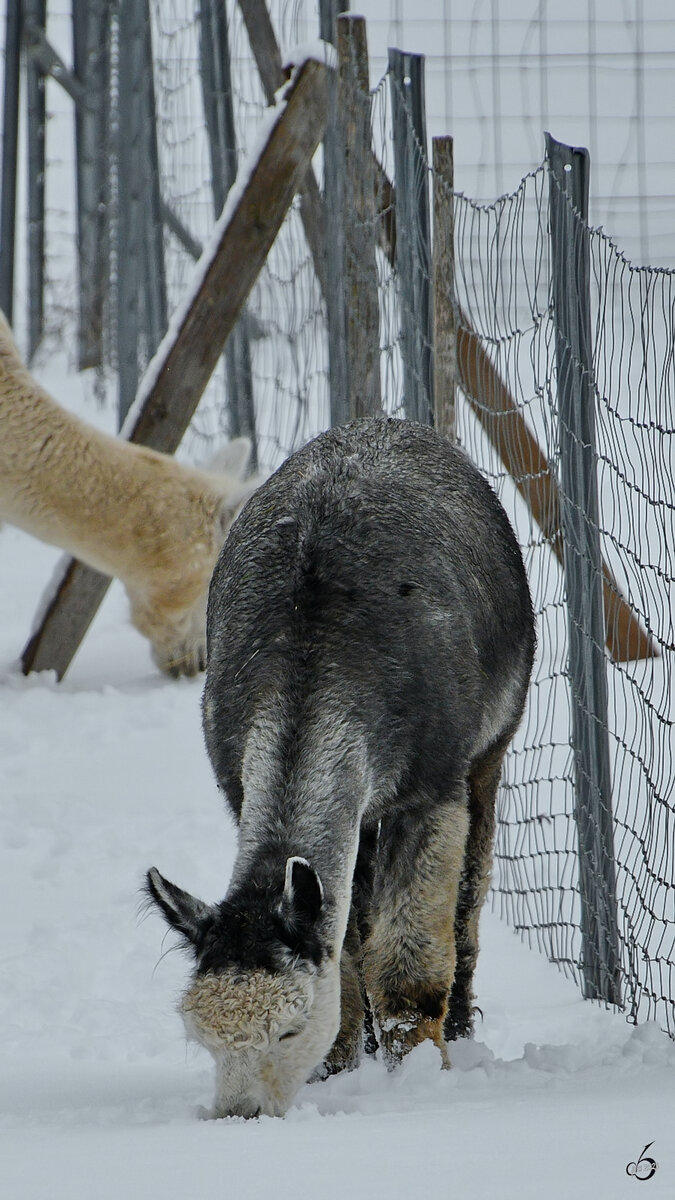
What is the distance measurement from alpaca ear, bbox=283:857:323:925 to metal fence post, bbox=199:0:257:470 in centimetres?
659

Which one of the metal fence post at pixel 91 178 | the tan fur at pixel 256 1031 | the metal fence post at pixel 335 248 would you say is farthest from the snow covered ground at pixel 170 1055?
the metal fence post at pixel 91 178

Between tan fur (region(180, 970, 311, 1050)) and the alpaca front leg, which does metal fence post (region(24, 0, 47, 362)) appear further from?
tan fur (region(180, 970, 311, 1050))

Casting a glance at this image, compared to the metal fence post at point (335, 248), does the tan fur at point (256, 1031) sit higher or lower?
lower

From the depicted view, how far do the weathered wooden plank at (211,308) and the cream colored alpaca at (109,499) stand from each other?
362 mm

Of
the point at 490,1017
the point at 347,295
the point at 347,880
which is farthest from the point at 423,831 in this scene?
the point at 347,295

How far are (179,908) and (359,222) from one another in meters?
3.38

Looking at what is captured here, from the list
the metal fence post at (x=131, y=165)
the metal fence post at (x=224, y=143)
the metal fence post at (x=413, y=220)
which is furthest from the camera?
the metal fence post at (x=131, y=165)

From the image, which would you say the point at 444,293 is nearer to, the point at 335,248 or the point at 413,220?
the point at 413,220

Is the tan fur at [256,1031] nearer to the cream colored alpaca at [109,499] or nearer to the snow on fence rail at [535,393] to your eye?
the snow on fence rail at [535,393]

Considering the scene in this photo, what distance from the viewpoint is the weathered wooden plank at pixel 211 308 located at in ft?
22.1

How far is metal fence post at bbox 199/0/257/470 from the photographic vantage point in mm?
9070

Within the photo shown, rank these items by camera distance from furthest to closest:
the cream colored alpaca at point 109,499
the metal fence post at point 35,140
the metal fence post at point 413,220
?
the metal fence post at point 35,140 < the cream colored alpaca at point 109,499 < the metal fence post at point 413,220

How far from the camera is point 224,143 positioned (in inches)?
361

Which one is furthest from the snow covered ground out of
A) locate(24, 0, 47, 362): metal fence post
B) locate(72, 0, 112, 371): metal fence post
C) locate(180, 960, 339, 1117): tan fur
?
locate(24, 0, 47, 362): metal fence post
